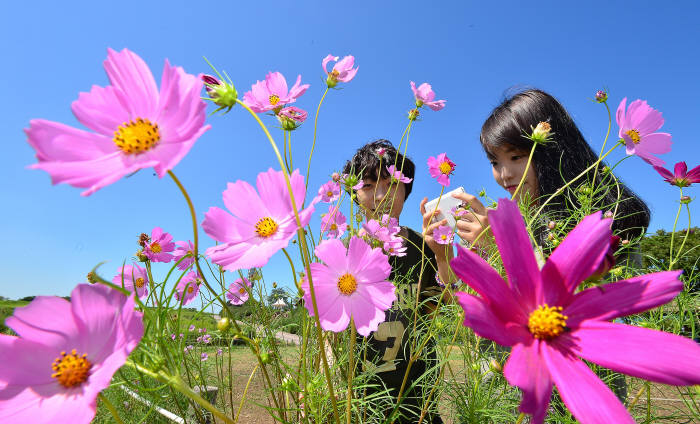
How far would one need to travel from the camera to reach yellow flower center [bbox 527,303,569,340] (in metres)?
0.23

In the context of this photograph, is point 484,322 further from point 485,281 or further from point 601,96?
point 601,96

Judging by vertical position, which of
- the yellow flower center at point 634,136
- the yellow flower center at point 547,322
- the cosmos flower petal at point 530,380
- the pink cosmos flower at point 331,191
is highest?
the pink cosmos flower at point 331,191

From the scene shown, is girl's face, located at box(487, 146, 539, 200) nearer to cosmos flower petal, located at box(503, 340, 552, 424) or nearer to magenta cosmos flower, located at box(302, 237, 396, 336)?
magenta cosmos flower, located at box(302, 237, 396, 336)

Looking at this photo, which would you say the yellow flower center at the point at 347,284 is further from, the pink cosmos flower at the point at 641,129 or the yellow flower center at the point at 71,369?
the pink cosmos flower at the point at 641,129

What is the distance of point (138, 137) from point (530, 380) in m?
0.27

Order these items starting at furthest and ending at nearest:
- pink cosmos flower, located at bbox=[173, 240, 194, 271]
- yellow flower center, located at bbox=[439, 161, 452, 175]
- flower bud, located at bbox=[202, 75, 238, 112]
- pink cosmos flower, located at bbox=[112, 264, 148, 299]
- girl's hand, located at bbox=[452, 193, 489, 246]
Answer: yellow flower center, located at bbox=[439, 161, 452, 175] → girl's hand, located at bbox=[452, 193, 489, 246] → pink cosmos flower, located at bbox=[112, 264, 148, 299] → pink cosmos flower, located at bbox=[173, 240, 194, 271] → flower bud, located at bbox=[202, 75, 238, 112]

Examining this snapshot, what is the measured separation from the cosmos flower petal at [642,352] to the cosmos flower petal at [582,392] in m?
0.01

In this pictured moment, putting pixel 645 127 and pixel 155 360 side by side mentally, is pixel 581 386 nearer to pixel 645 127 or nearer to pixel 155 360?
pixel 155 360

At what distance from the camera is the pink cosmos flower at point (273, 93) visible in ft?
1.46

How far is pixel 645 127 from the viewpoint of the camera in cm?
52

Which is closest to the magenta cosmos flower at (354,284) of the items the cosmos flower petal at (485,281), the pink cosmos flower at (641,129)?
the cosmos flower petal at (485,281)

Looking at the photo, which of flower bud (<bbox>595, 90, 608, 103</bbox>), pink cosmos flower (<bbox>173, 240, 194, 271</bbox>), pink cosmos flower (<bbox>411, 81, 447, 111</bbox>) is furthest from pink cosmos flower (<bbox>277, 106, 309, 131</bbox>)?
flower bud (<bbox>595, 90, 608, 103</bbox>)

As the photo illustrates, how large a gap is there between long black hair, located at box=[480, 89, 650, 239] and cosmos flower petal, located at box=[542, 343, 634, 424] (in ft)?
2.89

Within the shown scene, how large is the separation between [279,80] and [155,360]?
0.35 m
